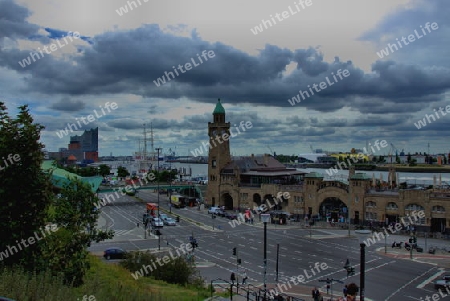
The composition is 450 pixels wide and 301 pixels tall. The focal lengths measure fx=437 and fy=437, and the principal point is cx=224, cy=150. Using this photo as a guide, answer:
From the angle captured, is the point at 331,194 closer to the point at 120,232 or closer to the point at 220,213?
the point at 220,213

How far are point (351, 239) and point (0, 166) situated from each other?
48.6 metres

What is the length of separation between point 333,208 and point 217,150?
29.3 m

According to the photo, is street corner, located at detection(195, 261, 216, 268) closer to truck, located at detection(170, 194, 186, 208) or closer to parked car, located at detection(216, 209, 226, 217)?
parked car, located at detection(216, 209, 226, 217)

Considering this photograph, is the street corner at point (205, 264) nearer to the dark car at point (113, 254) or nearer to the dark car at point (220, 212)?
the dark car at point (113, 254)

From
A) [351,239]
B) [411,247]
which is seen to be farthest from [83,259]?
[351,239]

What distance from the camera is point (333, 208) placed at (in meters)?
77.5

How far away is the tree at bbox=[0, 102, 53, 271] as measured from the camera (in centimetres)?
2045

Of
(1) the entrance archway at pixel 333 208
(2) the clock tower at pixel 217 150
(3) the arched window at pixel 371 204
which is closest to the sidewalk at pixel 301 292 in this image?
(3) the arched window at pixel 371 204

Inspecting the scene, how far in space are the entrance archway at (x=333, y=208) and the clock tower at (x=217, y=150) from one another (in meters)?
25.2

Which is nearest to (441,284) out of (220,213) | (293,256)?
(293,256)

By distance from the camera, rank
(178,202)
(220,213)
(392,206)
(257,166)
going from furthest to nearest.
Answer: (178,202) < (257,166) < (220,213) < (392,206)

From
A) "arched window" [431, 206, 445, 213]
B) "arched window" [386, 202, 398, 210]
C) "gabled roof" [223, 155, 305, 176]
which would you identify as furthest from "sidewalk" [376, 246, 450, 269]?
"gabled roof" [223, 155, 305, 176]

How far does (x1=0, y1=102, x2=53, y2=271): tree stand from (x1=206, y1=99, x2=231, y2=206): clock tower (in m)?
73.5

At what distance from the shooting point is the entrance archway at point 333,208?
75.1 metres
